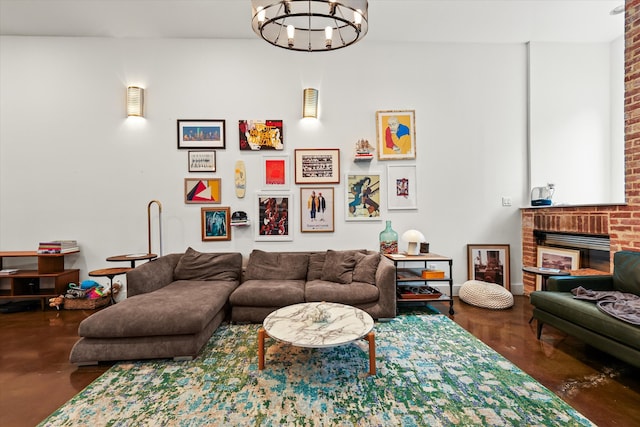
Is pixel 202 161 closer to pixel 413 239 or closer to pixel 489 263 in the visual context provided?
pixel 413 239

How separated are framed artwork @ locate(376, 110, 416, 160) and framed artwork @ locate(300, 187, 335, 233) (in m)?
0.99

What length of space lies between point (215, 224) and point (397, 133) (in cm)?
282

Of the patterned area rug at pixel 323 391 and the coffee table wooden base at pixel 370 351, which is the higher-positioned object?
the coffee table wooden base at pixel 370 351

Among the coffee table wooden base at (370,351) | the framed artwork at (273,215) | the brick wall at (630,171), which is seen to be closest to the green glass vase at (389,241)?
the framed artwork at (273,215)

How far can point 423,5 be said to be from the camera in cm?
343

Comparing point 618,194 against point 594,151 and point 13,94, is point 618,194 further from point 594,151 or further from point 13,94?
point 13,94

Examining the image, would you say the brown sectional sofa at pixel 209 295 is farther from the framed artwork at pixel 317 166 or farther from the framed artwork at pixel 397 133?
the framed artwork at pixel 397 133

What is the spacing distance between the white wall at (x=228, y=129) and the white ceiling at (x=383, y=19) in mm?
164

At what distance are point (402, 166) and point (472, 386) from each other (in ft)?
9.29

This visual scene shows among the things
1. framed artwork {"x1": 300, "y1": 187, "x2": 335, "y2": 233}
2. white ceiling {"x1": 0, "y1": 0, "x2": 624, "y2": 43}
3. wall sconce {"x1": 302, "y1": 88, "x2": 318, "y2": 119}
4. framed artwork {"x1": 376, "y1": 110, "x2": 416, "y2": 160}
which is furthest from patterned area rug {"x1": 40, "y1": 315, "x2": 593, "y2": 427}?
white ceiling {"x1": 0, "y1": 0, "x2": 624, "y2": 43}

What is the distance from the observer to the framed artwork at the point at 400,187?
413 cm

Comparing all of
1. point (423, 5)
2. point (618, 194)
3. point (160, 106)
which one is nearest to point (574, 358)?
point (618, 194)

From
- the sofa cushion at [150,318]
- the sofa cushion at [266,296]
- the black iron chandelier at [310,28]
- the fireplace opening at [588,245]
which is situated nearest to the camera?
the black iron chandelier at [310,28]

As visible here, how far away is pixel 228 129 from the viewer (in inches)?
160
